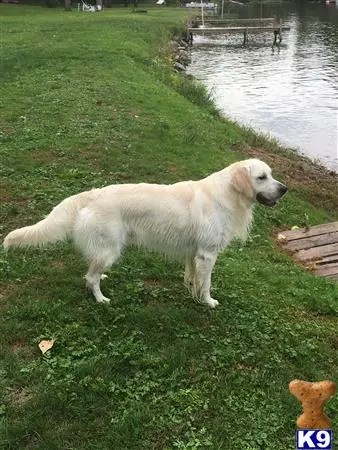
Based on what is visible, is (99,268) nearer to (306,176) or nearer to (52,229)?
(52,229)

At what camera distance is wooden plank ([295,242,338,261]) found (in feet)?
30.2

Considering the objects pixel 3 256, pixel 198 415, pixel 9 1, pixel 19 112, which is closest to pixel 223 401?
pixel 198 415

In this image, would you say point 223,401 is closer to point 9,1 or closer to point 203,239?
point 203,239

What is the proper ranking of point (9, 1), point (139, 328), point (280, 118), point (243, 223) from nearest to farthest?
point (139, 328)
point (243, 223)
point (280, 118)
point (9, 1)

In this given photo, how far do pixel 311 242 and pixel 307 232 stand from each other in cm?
35

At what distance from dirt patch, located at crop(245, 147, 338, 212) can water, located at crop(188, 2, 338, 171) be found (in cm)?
182

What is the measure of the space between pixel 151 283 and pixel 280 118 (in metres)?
17.0

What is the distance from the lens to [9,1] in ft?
216

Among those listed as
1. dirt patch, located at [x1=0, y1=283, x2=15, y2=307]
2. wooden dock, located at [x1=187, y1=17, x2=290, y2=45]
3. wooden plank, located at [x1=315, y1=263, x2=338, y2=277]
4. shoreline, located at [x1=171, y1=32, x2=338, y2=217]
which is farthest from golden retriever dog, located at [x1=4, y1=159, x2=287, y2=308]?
wooden dock, located at [x1=187, y1=17, x2=290, y2=45]

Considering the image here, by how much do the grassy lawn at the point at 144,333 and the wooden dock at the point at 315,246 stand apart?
0.37 metres

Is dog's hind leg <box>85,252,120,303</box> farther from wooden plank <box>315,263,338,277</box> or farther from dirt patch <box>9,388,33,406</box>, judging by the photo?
wooden plank <box>315,263,338,277</box>

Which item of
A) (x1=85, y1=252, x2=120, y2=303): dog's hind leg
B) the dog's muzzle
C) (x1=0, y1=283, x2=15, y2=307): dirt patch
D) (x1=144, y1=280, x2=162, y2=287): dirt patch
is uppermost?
the dog's muzzle

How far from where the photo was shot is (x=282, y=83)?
29.3m

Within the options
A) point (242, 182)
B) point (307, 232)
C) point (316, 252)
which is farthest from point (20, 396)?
point (307, 232)
